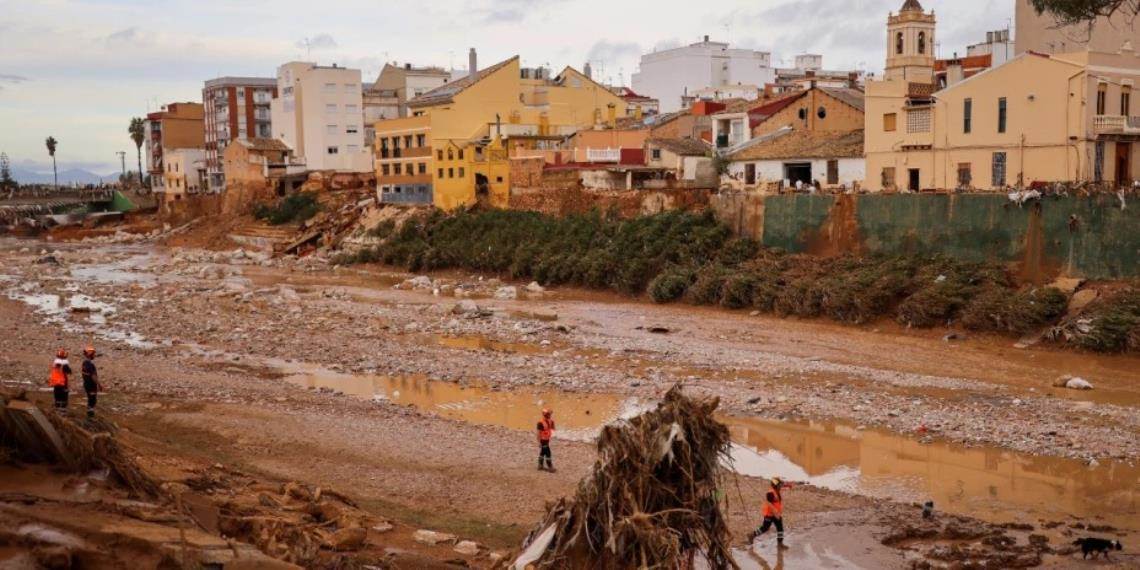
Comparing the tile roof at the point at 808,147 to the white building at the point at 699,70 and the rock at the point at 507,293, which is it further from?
the white building at the point at 699,70

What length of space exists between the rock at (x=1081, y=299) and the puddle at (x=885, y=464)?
38.8ft

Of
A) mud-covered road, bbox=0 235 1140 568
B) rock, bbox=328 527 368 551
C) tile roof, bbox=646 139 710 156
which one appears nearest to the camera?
rock, bbox=328 527 368 551

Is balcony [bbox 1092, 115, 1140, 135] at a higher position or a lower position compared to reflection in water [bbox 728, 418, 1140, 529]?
higher

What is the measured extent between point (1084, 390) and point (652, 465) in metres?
19.5

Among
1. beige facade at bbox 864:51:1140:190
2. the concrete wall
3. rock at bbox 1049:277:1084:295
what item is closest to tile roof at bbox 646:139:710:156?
the concrete wall

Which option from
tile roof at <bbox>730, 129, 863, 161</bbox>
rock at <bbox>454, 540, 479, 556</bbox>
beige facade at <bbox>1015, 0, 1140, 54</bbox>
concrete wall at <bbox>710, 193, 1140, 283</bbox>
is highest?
beige facade at <bbox>1015, 0, 1140, 54</bbox>

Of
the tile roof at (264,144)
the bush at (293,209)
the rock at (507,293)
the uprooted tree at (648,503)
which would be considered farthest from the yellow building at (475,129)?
the uprooted tree at (648,503)

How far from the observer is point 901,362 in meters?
28.7

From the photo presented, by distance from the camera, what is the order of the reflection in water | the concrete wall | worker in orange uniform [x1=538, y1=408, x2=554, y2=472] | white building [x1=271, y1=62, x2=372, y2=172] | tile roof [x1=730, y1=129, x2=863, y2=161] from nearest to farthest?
the reflection in water → worker in orange uniform [x1=538, y1=408, x2=554, y2=472] → the concrete wall → tile roof [x1=730, y1=129, x2=863, y2=161] → white building [x1=271, y1=62, x2=372, y2=172]

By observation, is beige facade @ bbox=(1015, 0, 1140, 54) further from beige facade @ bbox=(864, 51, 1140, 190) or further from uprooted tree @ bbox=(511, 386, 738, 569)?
uprooted tree @ bbox=(511, 386, 738, 569)

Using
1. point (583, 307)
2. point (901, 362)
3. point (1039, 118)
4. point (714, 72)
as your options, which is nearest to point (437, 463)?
point (901, 362)

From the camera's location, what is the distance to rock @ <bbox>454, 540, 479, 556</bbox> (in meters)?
12.6

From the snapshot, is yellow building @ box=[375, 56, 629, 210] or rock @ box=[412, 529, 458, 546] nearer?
rock @ box=[412, 529, 458, 546]

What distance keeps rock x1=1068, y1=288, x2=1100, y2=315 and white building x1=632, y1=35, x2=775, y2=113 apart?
191 ft
